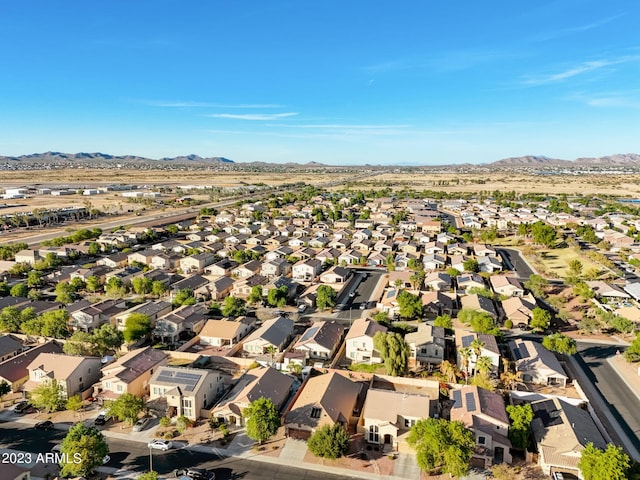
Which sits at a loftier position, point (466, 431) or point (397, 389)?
point (466, 431)

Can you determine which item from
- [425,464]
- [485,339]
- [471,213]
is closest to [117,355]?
[425,464]

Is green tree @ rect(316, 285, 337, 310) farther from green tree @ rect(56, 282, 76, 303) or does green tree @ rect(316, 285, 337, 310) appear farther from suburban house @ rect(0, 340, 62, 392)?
green tree @ rect(56, 282, 76, 303)

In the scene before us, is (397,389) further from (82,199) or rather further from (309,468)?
(82,199)

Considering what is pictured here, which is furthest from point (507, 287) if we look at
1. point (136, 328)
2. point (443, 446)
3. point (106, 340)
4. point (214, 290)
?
point (106, 340)

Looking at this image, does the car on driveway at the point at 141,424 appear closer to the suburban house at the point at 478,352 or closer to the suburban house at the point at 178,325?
the suburban house at the point at 178,325

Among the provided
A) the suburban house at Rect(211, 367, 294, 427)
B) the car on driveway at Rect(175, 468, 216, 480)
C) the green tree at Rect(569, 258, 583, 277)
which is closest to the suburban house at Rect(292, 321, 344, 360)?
the suburban house at Rect(211, 367, 294, 427)

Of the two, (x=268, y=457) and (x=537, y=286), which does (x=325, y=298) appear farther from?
(x=537, y=286)
